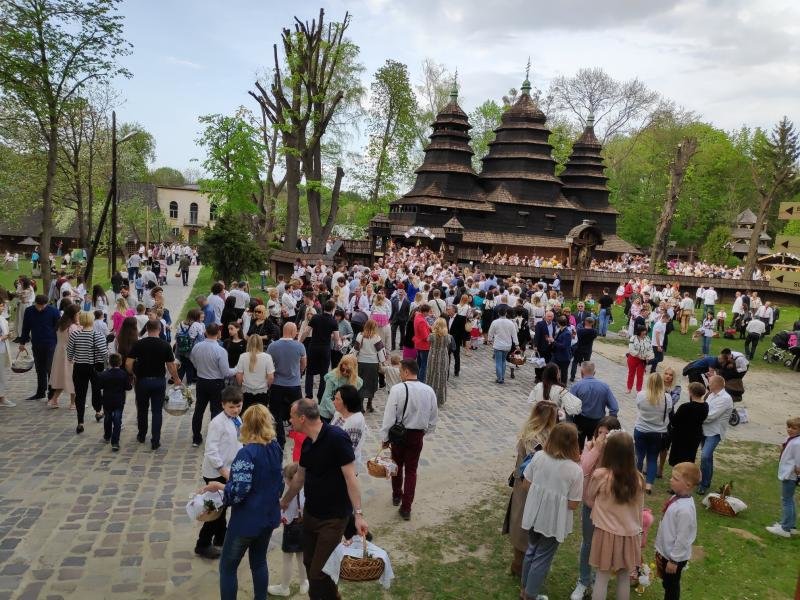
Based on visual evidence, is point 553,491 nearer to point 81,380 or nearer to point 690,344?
point 81,380

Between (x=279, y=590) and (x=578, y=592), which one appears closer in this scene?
(x=279, y=590)

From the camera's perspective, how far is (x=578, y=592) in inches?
204

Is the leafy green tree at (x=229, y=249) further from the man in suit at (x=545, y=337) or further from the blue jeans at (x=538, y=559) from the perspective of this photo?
the blue jeans at (x=538, y=559)

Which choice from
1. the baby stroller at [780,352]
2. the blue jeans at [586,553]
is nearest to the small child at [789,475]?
the blue jeans at [586,553]

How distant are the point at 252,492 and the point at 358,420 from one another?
1.53 meters

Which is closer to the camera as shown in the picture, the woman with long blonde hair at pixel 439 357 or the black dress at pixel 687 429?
the black dress at pixel 687 429

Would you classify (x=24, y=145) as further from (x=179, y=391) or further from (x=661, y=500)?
(x=661, y=500)

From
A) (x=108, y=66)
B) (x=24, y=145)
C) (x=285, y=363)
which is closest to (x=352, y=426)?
(x=285, y=363)

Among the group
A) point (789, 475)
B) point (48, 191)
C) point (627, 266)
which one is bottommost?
point (789, 475)

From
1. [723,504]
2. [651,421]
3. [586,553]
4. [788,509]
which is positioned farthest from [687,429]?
[586,553]

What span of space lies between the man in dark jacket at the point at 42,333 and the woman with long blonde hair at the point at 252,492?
24.3ft

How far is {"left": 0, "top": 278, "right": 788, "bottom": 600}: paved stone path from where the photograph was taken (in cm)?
507

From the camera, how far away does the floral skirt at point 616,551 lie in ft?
15.2

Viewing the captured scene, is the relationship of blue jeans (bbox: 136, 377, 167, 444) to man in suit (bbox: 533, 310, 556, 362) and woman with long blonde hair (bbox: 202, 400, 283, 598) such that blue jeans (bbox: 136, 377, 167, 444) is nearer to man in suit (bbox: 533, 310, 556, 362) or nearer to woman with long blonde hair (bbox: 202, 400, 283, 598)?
woman with long blonde hair (bbox: 202, 400, 283, 598)
